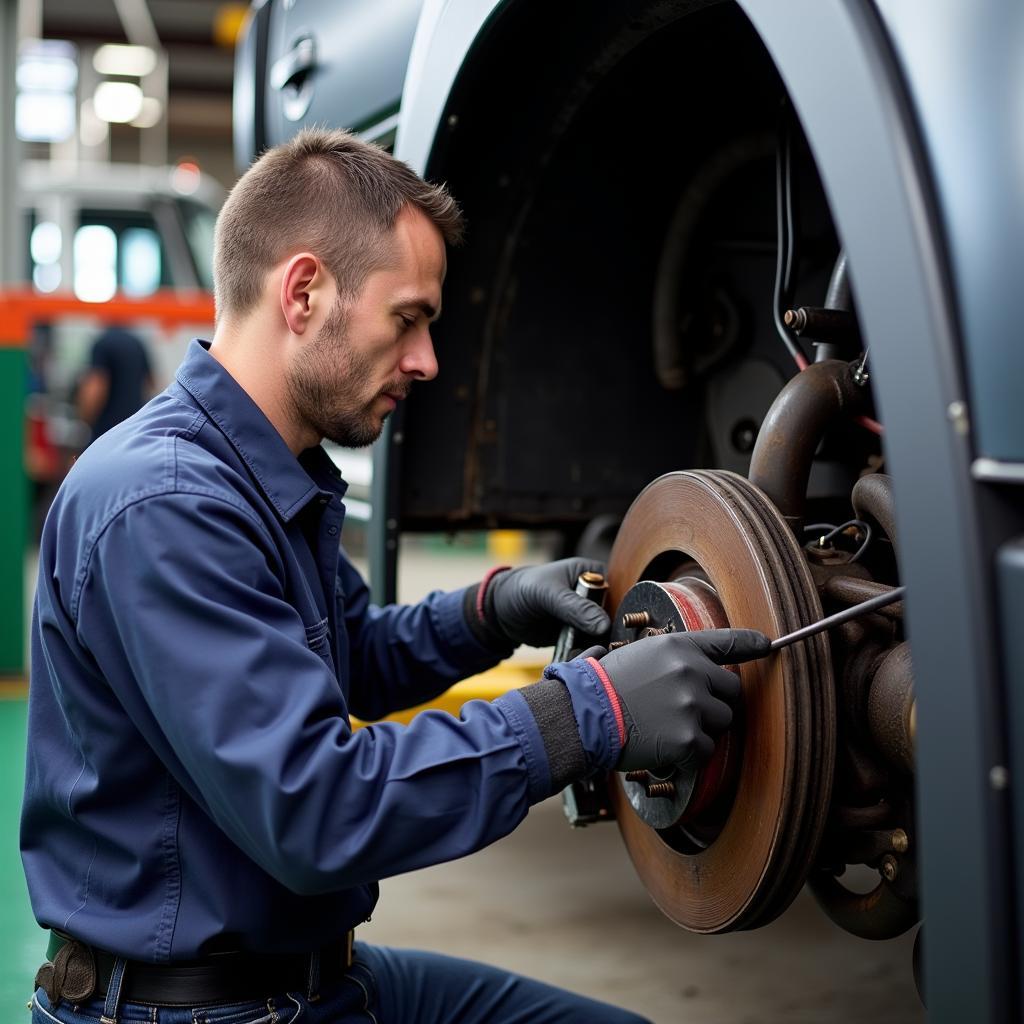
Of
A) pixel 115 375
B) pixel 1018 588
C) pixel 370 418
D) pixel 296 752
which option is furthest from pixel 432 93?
pixel 115 375

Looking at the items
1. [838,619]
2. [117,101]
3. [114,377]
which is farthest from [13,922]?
[117,101]

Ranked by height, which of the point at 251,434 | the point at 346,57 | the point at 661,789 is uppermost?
the point at 346,57

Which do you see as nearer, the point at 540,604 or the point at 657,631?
the point at 657,631

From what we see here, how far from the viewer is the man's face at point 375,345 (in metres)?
1.29

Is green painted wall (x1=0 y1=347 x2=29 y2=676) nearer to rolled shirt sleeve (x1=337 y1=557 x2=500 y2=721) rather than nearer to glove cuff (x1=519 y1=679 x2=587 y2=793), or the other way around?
rolled shirt sleeve (x1=337 y1=557 x2=500 y2=721)

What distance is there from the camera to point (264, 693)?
1.04 meters

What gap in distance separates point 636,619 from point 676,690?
0.76 ft

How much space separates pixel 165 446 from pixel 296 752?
0.32 metres

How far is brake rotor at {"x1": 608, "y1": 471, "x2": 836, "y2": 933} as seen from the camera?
45.0 inches

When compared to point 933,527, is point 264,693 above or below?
below

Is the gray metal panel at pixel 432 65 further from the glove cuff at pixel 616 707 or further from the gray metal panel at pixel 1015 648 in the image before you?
the gray metal panel at pixel 1015 648

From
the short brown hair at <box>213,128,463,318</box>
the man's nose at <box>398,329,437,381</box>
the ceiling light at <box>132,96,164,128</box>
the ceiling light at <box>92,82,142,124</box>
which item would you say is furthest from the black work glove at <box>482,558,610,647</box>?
the ceiling light at <box>132,96,164,128</box>

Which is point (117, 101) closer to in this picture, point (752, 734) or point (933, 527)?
point (752, 734)

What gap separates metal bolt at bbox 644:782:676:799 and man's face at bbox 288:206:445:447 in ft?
1.59
